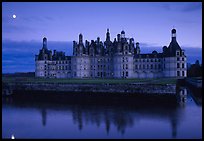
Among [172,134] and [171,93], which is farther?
[171,93]

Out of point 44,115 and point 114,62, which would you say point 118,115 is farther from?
point 114,62

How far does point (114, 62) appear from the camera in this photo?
52.3 m

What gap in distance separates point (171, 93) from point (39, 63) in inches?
1618

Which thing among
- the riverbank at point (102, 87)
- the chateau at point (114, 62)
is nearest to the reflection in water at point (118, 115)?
the riverbank at point (102, 87)

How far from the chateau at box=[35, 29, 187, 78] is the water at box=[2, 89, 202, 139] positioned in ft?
96.9

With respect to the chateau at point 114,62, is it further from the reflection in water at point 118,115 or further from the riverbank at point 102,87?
the reflection in water at point 118,115

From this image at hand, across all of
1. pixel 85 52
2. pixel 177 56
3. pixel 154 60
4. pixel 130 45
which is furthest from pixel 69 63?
pixel 177 56

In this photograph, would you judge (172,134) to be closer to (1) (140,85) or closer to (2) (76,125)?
(2) (76,125)

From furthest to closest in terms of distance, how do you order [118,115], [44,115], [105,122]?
[44,115] < [118,115] < [105,122]

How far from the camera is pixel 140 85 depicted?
25.8m

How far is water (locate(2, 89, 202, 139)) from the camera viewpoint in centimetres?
1355

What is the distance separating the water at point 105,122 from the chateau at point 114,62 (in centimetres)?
2954

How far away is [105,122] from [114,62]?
36815 millimetres

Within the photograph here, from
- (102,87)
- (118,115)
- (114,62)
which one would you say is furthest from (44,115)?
(114,62)
